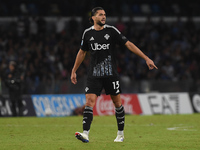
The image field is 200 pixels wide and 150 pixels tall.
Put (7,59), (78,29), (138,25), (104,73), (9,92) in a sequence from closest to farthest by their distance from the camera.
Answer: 1. (104,73)
2. (9,92)
3. (7,59)
4. (78,29)
5. (138,25)

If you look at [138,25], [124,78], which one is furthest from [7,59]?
[138,25]

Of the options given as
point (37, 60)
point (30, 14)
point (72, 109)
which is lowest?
point (72, 109)

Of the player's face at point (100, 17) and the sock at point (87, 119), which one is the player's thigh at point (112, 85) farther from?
the player's face at point (100, 17)

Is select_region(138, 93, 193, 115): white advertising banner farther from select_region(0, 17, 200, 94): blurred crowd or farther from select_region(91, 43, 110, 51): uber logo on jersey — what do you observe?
select_region(91, 43, 110, 51): uber logo on jersey

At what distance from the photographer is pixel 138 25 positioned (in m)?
29.2

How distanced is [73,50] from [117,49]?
2801mm

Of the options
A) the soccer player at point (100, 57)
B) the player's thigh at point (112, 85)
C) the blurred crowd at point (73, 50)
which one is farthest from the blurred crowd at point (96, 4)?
the player's thigh at point (112, 85)

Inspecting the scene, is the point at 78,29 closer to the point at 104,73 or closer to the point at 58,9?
the point at 58,9

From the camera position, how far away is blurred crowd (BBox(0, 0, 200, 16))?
27.9m

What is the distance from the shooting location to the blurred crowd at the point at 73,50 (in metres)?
21.8

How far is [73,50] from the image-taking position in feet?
80.7

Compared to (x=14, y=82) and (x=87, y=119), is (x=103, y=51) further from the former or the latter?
(x=14, y=82)

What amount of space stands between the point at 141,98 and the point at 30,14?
10332 mm

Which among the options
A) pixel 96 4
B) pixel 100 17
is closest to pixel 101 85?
pixel 100 17
